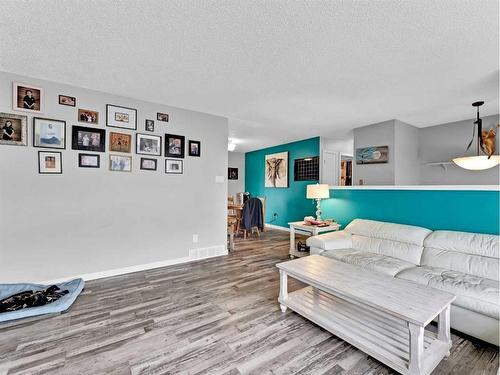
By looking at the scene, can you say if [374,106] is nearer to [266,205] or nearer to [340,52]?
[340,52]

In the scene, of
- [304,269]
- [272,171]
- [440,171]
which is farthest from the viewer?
[272,171]

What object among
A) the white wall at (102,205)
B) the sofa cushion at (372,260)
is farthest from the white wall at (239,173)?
the sofa cushion at (372,260)

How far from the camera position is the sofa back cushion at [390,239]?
2.65 meters

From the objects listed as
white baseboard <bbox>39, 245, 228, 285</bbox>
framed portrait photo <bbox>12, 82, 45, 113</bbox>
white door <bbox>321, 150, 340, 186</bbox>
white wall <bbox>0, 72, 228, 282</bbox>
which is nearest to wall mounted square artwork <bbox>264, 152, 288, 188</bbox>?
white door <bbox>321, 150, 340, 186</bbox>

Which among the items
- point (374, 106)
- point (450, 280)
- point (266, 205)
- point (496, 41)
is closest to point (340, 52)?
point (496, 41)

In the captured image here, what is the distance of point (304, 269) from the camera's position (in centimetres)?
217

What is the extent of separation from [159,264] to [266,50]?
3066 mm

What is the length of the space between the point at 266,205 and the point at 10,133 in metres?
5.63

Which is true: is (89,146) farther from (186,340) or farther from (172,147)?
(186,340)

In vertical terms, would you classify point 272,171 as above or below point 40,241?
above

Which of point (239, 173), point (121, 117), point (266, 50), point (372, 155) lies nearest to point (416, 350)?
point (266, 50)

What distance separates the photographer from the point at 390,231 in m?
2.95

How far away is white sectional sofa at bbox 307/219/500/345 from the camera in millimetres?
1771

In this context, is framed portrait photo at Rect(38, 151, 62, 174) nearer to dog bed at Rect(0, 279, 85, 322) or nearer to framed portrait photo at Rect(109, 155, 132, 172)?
framed portrait photo at Rect(109, 155, 132, 172)
